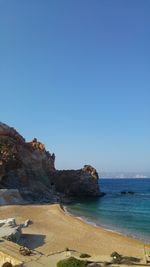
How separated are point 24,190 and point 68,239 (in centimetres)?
4147

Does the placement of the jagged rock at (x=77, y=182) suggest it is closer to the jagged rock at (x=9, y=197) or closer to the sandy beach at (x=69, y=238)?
the jagged rock at (x=9, y=197)

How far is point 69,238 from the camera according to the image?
39000 millimetres

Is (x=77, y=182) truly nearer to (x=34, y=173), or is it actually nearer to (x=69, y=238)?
(x=34, y=173)

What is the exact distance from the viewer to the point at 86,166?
114 meters

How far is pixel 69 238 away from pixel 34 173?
50682 mm

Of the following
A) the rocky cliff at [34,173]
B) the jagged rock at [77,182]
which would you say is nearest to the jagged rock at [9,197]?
the rocky cliff at [34,173]

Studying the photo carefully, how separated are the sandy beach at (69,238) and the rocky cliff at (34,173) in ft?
87.3

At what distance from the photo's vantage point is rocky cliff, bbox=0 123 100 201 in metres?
80.2

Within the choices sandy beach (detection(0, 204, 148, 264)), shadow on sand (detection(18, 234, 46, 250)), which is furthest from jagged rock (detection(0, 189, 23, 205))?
shadow on sand (detection(18, 234, 46, 250))

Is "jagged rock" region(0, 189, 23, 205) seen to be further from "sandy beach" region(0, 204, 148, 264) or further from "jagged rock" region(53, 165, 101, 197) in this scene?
"jagged rock" region(53, 165, 101, 197)

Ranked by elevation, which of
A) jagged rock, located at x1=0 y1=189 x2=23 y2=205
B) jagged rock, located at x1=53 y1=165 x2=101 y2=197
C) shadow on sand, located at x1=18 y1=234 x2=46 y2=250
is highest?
jagged rock, located at x1=53 y1=165 x2=101 y2=197

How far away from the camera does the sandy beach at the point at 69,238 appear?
34.3 metres

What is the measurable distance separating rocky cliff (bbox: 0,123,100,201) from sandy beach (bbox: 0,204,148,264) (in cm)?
2660

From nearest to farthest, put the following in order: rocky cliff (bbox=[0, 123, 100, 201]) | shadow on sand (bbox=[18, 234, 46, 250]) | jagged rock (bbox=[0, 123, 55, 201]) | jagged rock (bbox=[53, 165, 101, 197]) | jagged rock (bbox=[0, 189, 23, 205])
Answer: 1. shadow on sand (bbox=[18, 234, 46, 250])
2. jagged rock (bbox=[0, 189, 23, 205])
3. jagged rock (bbox=[0, 123, 55, 201])
4. rocky cliff (bbox=[0, 123, 100, 201])
5. jagged rock (bbox=[53, 165, 101, 197])
